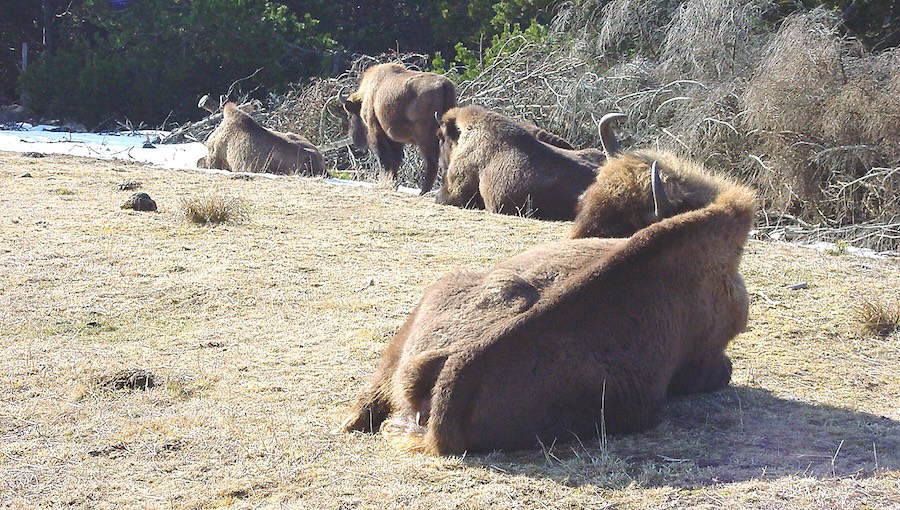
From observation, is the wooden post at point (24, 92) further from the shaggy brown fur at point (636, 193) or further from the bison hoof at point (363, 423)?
the bison hoof at point (363, 423)

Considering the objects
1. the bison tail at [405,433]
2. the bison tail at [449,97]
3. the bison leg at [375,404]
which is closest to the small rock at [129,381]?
the bison leg at [375,404]

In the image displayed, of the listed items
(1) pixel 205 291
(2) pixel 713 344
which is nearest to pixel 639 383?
(2) pixel 713 344

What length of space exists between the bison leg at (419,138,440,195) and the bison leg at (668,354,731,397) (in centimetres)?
882

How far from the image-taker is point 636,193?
6004mm

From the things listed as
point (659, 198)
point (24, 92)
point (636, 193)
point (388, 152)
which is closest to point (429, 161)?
point (388, 152)

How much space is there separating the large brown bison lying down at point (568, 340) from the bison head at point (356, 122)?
36.0 feet

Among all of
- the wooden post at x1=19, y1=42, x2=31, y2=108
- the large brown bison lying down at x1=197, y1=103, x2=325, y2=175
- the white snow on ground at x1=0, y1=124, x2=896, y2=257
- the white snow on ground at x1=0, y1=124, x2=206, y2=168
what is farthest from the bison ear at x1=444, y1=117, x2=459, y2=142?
the wooden post at x1=19, y1=42, x2=31, y2=108

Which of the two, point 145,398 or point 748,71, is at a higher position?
point 748,71

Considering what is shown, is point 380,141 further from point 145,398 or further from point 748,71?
point 145,398

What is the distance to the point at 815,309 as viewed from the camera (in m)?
7.62

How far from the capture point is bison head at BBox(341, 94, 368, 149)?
16.3 meters

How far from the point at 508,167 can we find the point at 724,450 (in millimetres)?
7407

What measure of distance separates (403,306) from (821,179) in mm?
8078

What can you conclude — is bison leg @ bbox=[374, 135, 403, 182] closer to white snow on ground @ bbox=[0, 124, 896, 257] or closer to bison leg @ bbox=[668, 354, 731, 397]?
white snow on ground @ bbox=[0, 124, 896, 257]
